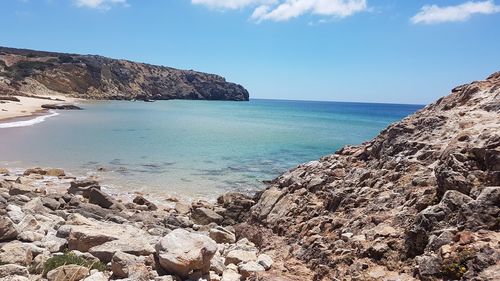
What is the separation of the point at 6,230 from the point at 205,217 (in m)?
7.47

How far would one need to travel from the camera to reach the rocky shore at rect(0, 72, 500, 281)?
248 inches

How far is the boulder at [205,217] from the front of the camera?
14782mm

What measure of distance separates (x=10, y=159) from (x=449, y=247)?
2601 centimetres

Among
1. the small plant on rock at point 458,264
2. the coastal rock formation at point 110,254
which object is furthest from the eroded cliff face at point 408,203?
the coastal rock formation at point 110,254

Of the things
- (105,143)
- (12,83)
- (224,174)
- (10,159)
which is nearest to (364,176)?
(224,174)

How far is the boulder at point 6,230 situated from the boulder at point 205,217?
7125mm

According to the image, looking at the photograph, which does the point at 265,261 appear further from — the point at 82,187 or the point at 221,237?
the point at 82,187

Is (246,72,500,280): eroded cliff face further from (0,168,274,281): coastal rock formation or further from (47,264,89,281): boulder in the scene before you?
(47,264,89,281): boulder

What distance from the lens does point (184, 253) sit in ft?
24.1

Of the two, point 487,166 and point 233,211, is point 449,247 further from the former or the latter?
point 233,211

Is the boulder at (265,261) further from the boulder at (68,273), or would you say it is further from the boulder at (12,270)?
the boulder at (12,270)

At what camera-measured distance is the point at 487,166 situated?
6965 mm

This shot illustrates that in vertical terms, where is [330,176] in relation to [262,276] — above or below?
above

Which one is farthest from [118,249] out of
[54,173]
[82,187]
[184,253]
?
[54,173]
